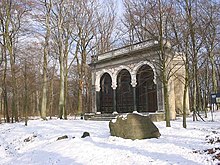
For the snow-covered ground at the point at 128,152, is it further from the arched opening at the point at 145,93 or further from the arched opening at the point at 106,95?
the arched opening at the point at 106,95

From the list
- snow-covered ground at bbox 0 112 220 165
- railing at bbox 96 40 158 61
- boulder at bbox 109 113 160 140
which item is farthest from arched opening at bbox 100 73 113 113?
boulder at bbox 109 113 160 140

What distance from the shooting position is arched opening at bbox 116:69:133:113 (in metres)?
27.2

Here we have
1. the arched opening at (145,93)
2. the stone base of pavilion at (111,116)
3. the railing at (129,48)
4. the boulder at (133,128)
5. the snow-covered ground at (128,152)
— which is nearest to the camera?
the snow-covered ground at (128,152)

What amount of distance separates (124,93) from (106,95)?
2.32m

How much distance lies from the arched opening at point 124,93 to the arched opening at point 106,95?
47.2 inches

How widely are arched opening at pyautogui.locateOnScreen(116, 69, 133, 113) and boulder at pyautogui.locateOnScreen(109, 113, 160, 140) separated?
582 inches

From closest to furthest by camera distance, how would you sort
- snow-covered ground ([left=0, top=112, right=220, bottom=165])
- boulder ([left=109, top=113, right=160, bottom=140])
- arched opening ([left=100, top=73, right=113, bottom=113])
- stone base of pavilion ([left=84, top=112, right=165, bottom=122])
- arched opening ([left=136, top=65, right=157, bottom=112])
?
snow-covered ground ([left=0, top=112, right=220, bottom=165]) < boulder ([left=109, top=113, right=160, bottom=140]) < stone base of pavilion ([left=84, top=112, right=165, bottom=122]) < arched opening ([left=136, top=65, right=157, bottom=112]) < arched opening ([left=100, top=73, right=113, bottom=113])

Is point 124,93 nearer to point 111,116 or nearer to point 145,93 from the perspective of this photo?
point 145,93

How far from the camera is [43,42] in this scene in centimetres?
3084

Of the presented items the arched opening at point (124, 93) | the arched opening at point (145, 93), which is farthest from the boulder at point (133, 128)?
the arched opening at point (124, 93)

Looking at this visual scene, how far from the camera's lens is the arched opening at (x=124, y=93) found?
27212 mm

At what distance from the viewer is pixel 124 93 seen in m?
27.7

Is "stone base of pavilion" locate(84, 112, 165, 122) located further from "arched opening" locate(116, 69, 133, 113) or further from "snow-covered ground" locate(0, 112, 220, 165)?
"snow-covered ground" locate(0, 112, 220, 165)

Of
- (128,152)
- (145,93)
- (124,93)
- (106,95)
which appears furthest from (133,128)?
(106,95)
